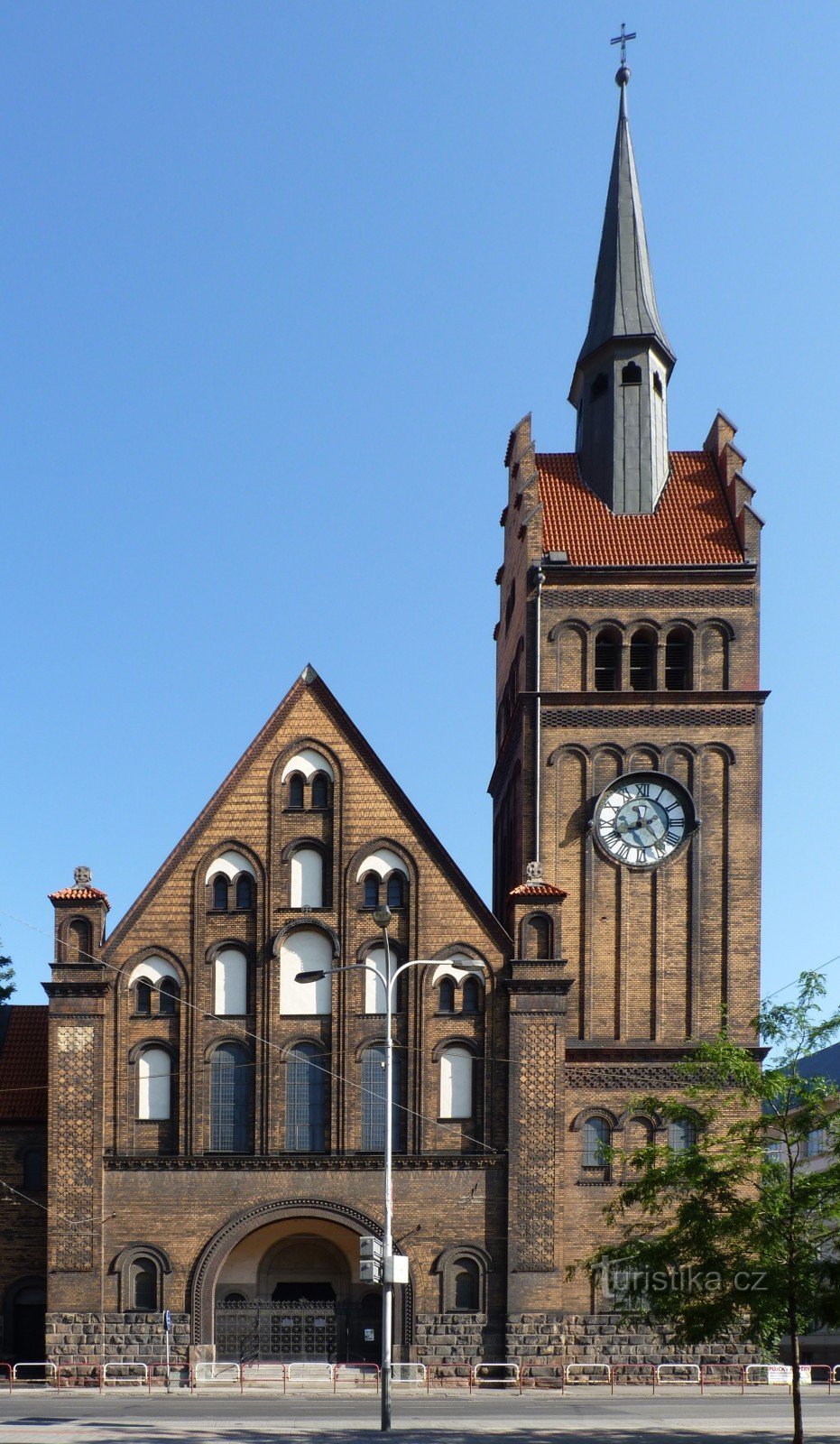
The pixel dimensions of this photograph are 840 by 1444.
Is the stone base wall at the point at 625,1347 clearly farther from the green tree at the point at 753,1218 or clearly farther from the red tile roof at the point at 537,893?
the green tree at the point at 753,1218

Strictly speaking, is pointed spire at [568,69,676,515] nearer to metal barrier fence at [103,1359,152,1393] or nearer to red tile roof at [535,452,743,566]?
red tile roof at [535,452,743,566]

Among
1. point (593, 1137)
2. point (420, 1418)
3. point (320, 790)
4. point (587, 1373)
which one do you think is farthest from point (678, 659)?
point (420, 1418)

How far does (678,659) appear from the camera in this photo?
5509cm

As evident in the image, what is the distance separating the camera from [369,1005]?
49938 millimetres

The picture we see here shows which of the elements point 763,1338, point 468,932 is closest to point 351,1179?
point 468,932

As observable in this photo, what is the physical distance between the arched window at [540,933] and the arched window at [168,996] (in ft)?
32.1

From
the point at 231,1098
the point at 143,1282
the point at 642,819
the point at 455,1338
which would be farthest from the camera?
the point at 642,819

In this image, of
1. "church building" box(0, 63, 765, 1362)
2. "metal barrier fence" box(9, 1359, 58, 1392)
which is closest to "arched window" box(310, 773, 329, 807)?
"church building" box(0, 63, 765, 1362)

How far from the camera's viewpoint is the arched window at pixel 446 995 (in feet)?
164

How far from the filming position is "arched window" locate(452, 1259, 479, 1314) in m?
48.1

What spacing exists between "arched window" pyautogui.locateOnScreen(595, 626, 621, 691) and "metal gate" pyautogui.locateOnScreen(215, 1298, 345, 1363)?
64.6 feet

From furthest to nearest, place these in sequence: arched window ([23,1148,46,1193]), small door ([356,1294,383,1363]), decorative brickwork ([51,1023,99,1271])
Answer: arched window ([23,1148,46,1193]) → small door ([356,1294,383,1363]) → decorative brickwork ([51,1023,99,1271])

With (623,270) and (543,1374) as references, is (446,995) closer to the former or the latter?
(543,1374)

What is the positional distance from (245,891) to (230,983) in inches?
102
